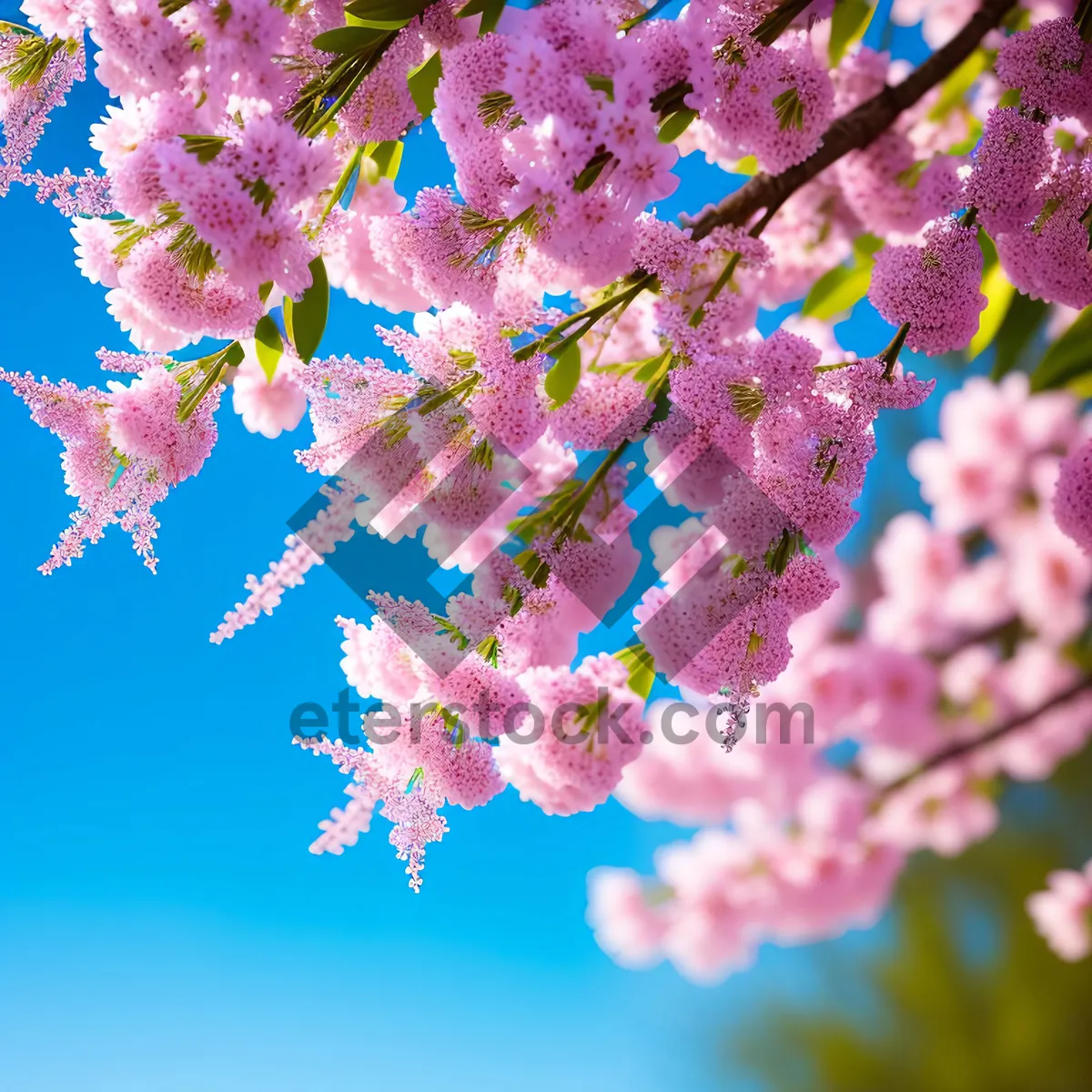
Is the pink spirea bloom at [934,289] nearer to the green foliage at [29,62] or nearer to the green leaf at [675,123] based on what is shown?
the green leaf at [675,123]

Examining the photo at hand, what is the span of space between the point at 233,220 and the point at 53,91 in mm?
188

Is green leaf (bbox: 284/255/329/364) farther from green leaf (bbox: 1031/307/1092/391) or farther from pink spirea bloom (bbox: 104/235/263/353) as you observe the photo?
green leaf (bbox: 1031/307/1092/391)

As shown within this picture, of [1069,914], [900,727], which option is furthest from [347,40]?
[1069,914]

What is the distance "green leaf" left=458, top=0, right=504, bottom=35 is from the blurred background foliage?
2.19 m

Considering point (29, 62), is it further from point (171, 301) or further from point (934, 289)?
point (934, 289)

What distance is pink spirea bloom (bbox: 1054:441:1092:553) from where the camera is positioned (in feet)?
2.05

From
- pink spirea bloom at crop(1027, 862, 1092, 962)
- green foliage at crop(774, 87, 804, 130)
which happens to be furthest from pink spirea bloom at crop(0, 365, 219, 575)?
pink spirea bloom at crop(1027, 862, 1092, 962)

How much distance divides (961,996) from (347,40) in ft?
8.39

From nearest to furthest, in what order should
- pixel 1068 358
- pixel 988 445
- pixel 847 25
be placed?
1. pixel 847 25
2. pixel 1068 358
3. pixel 988 445

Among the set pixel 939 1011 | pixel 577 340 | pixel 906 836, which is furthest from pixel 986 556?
pixel 577 340

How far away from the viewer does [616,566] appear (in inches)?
21.0

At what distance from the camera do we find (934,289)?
55cm

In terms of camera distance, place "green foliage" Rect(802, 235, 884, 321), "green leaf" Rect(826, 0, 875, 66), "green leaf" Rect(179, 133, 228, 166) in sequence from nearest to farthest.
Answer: "green leaf" Rect(179, 133, 228, 166) → "green leaf" Rect(826, 0, 875, 66) → "green foliage" Rect(802, 235, 884, 321)

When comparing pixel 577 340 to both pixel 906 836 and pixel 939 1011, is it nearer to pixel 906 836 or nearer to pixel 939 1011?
pixel 906 836
